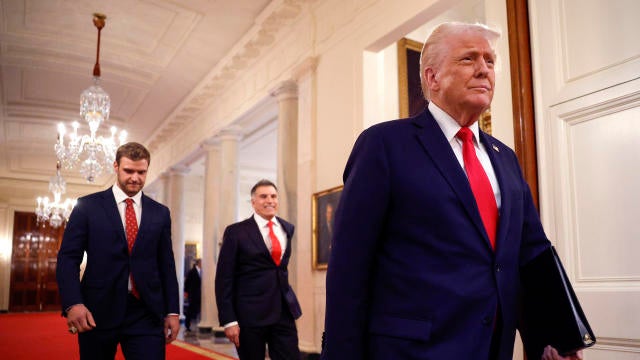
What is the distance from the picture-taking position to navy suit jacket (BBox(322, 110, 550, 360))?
5.42 feet

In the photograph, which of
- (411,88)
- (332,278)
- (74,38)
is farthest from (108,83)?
(332,278)

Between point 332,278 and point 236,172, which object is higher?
point 236,172

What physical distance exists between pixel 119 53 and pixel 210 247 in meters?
4.38

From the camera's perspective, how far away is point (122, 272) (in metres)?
3.59

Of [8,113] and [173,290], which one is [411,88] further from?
[8,113]

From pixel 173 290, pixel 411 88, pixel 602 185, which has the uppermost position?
pixel 411 88

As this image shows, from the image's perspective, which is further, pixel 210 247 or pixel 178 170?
pixel 178 170

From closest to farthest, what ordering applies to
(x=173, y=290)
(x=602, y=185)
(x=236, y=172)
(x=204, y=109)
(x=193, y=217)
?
(x=173, y=290), (x=602, y=185), (x=236, y=172), (x=204, y=109), (x=193, y=217)

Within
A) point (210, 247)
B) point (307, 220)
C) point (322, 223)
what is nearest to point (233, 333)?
point (322, 223)

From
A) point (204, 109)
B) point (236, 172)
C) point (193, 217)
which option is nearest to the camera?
point (236, 172)

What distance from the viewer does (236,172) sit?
12.6m

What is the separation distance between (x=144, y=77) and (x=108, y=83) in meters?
0.97

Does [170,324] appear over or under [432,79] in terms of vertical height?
under

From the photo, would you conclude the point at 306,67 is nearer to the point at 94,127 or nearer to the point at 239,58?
the point at 239,58
